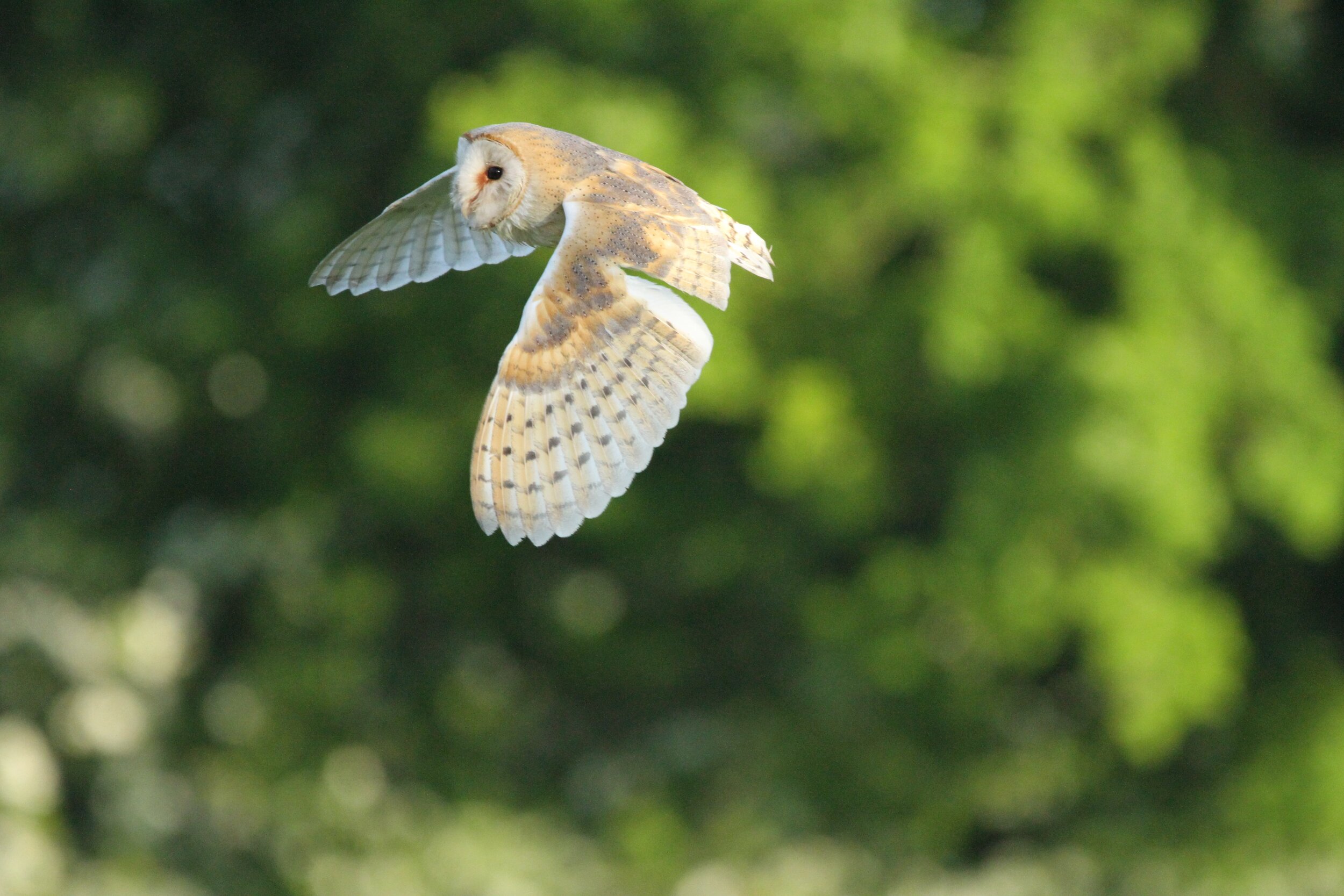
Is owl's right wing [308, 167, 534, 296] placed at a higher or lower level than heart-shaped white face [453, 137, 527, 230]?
higher

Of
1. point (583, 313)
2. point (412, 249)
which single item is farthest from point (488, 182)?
point (412, 249)

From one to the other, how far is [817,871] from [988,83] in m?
3.44

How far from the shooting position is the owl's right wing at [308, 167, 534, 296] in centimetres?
173

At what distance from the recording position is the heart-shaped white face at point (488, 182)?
1.53 metres

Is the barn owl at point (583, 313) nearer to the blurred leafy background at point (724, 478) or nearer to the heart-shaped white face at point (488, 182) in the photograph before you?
the heart-shaped white face at point (488, 182)

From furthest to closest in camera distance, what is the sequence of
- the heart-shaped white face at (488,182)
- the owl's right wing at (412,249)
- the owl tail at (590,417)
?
1. the owl's right wing at (412,249)
2. the heart-shaped white face at (488,182)
3. the owl tail at (590,417)

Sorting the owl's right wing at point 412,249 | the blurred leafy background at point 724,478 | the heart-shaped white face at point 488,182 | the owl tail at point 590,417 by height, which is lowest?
the owl tail at point 590,417

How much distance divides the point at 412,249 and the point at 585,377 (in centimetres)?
37

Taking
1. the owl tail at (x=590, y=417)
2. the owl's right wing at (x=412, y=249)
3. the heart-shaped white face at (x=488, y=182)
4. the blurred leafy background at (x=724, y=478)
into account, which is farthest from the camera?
the blurred leafy background at (x=724, y=478)

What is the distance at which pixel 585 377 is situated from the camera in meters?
1.54

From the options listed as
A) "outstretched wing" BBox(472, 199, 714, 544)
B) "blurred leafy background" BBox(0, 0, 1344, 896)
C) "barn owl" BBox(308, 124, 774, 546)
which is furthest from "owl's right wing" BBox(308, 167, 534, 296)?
"blurred leafy background" BBox(0, 0, 1344, 896)

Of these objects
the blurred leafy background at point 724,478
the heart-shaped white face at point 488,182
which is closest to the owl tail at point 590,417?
the heart-shaped white face at point 488,182

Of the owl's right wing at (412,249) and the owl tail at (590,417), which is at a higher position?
the owl's right wing at (412,249)

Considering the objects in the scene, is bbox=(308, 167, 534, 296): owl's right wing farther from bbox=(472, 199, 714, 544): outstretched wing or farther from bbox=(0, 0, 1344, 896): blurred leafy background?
bbox=(0, 0, 1344, 896): blurred leafy background
